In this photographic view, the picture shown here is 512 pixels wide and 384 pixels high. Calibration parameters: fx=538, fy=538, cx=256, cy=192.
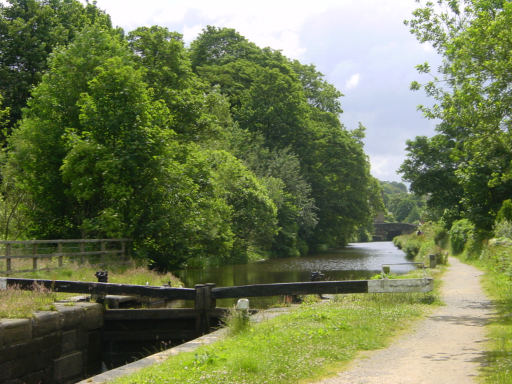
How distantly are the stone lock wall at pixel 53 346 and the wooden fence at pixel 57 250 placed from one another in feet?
17.7

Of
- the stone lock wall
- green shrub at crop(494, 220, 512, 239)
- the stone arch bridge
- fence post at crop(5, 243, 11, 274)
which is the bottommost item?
the stone lock wall

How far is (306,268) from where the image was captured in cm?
3769

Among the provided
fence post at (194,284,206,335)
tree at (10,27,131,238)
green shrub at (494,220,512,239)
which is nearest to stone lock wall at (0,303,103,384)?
fence post at (194,284,206,335)

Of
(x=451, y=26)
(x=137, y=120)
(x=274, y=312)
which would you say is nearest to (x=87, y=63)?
(x=137, y=120)

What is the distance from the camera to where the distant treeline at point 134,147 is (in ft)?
78.7

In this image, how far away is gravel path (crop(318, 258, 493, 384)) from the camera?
7305 millimetres

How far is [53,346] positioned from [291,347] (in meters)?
5.14

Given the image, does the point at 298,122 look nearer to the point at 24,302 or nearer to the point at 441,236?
the point at 441,236

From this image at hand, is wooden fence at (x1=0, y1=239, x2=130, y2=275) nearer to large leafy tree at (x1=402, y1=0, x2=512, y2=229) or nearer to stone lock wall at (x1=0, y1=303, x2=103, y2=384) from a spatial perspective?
stone lock wall at (x1=0, y1=303, x2=103, y2=384)

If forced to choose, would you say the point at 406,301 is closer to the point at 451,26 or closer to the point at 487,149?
the point at 487,149

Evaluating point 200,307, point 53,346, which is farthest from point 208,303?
point 53,346

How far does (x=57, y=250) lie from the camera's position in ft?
66.2

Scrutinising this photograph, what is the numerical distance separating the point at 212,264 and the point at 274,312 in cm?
2680

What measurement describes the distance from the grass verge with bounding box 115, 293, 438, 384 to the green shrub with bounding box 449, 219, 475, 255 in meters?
28.5
